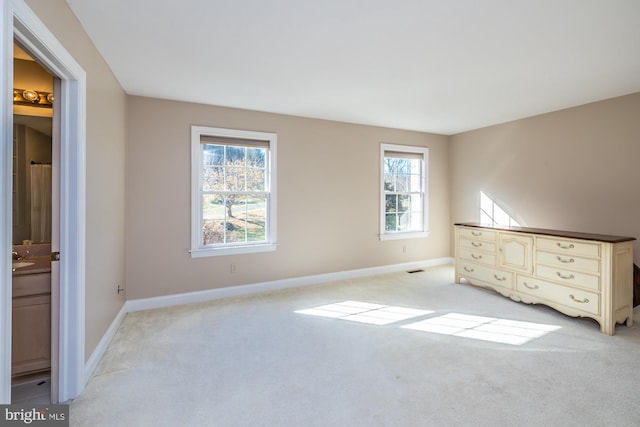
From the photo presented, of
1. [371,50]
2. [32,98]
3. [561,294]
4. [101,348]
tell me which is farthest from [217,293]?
[561,294]

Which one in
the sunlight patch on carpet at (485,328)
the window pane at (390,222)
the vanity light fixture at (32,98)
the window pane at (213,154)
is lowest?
the sunlight patch on carpet at (485,328)

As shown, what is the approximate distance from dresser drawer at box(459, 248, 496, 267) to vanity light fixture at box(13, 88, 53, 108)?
5060 mm

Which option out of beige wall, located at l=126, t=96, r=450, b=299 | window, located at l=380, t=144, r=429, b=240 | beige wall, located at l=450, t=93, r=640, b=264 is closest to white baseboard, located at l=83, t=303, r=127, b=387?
beige wall, located at l=126, t=96, r=450, b=299

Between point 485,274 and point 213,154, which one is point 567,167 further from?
point 213,154

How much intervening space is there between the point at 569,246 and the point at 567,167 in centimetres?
140

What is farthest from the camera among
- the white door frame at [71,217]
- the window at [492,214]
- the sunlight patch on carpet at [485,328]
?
the window at [492,214]

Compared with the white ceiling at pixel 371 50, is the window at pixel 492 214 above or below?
below

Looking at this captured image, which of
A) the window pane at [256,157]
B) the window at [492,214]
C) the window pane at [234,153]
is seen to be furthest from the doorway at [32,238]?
the window at [492,214]

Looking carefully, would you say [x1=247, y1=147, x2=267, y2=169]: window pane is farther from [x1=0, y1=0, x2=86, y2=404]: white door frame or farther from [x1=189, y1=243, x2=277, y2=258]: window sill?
[x1=0, y1=0, x2=86, y2=404]: white door frame

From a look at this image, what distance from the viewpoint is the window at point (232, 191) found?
3.71 meters

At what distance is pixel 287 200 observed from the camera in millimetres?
4211

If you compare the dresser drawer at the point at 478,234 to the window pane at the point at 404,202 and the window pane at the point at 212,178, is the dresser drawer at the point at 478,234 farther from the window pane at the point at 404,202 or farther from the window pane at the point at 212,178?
the window pane at the point at 212,178

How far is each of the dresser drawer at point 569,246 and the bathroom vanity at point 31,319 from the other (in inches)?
183

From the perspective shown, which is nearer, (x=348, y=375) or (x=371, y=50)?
(x=348, y=375)
